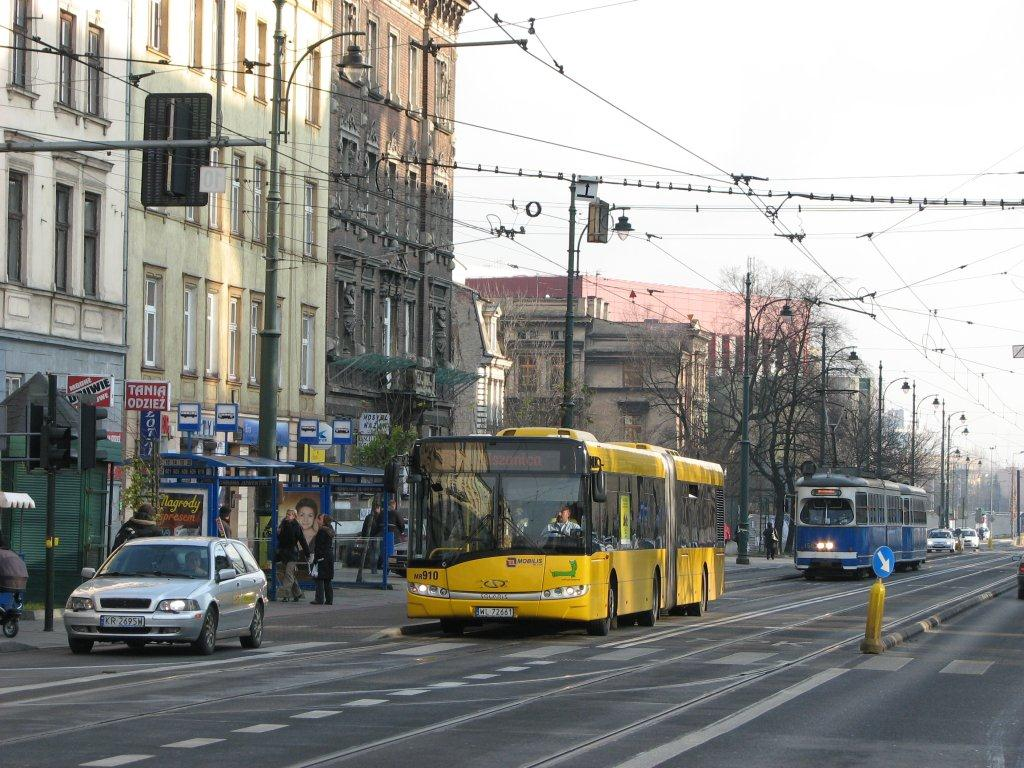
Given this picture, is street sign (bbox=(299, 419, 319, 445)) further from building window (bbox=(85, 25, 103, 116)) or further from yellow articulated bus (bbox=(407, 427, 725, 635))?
yellow articulated bus (bbox=(407, 427, 725, 635))

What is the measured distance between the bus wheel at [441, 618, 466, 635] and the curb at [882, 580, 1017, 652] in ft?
19.2

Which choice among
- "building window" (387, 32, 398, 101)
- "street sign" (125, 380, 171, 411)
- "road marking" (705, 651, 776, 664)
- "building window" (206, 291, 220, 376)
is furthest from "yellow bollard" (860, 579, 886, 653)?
"building window" (387, 32, 398, 101)

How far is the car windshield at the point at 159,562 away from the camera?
22.6 meters

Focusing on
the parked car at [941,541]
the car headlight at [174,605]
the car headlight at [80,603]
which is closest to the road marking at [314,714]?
the car headlight at [174,605]

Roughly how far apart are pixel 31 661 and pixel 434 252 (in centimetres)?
4164

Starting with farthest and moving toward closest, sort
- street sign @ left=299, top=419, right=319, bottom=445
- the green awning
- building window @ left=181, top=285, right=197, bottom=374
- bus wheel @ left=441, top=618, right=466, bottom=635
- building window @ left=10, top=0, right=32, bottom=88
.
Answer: the green awning
street sign @ left=299, top=419, right=319, bottom=445
building window @ left=181, top=285, right=197, bottom=374
building window @ left=10, top=0, right=32, bottom=88
bus wheel @ left=441, top=618, right=466, bottom=635

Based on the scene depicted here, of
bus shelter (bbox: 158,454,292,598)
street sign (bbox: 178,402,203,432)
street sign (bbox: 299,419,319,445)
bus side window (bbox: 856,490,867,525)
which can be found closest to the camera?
bus shelter (bbox: 158,454,292,598)

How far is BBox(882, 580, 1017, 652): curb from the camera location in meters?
26.3

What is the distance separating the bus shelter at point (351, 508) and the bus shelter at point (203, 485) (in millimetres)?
834

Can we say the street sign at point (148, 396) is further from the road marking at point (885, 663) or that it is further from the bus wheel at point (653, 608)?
the road marking at point (885, 663)

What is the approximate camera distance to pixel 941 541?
4528 inches

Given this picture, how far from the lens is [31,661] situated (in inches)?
830

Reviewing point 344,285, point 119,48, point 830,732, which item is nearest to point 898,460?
point 344,285

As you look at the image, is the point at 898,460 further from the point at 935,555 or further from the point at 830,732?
the point at 830,732
